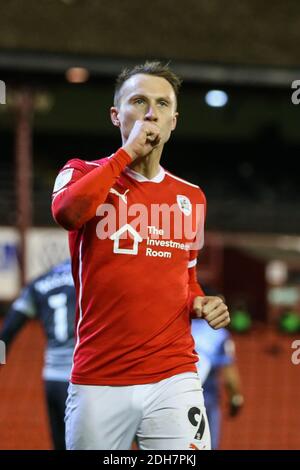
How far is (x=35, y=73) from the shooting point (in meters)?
10.1

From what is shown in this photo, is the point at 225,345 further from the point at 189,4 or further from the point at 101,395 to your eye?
the point at 189,4

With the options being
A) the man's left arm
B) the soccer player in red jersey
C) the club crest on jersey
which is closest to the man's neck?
the soccer player in red jersey

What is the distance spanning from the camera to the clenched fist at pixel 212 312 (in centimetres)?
284

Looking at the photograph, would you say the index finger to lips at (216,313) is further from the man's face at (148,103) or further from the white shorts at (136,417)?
the man's face at (148,103)

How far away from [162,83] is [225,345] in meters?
2.51

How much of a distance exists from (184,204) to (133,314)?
476mm

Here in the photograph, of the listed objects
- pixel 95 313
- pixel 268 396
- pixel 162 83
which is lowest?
pixel 268 396

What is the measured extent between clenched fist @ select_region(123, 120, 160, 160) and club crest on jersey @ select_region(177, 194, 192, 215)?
330mm

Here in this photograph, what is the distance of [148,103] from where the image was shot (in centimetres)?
276

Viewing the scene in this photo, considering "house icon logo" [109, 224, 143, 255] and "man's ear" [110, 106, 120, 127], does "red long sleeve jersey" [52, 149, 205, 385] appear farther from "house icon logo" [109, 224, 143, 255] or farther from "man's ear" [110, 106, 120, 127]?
"man's ear" [110, 106, 120, 127]

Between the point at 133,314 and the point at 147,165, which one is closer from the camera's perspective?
the point at 133,314

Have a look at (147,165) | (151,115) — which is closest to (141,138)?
(151,115)

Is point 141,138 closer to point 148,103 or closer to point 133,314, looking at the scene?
point 148,103

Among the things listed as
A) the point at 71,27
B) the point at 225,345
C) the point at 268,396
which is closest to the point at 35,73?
the point at 71,27
